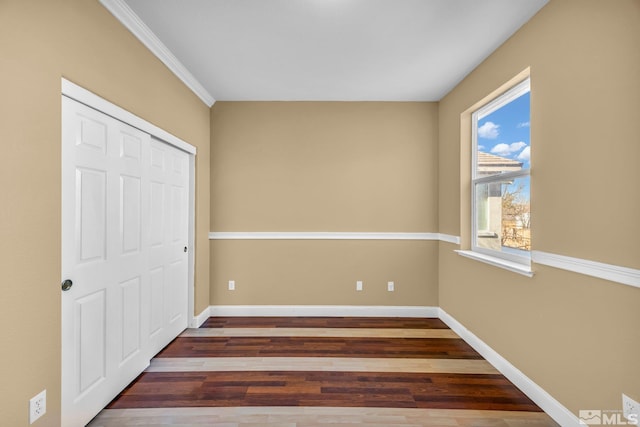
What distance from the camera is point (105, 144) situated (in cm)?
212

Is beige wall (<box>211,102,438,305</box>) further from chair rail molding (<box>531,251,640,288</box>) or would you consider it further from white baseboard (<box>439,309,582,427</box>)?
chair rail molding (<box>531,251,640,288</box>)

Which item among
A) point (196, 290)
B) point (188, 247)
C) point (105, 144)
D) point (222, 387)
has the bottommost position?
point (222, 387)

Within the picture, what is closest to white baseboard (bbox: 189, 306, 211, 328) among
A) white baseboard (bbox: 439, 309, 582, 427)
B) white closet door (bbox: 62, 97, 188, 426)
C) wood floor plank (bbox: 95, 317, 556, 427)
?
wood floor plank (bbox: 95, 317, 556, 427)

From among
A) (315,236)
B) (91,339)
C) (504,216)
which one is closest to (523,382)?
(504,216)

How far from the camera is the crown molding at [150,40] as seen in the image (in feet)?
6.99

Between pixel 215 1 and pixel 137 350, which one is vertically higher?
pixel 215 1

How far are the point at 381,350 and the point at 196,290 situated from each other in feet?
7.01

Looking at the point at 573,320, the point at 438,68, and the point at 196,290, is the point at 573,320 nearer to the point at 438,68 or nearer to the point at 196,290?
the point at 438,68

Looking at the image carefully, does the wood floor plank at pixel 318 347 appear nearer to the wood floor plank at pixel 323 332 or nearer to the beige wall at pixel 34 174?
the wood floor plank at pixel 323 332

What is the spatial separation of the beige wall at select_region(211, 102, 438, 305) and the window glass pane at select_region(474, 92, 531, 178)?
85 cm

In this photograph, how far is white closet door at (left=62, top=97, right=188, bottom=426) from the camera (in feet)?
6.03

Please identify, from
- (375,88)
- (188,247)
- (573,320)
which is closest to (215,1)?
(375,88)

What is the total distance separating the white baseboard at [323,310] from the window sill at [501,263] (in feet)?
3.71

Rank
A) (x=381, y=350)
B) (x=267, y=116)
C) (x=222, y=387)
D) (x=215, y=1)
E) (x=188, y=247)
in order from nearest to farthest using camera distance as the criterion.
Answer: (x=215, y=1)
(x=222, y=387)
(x=381, y=350)
(x=188, y=247)
(x=267, y=116)
